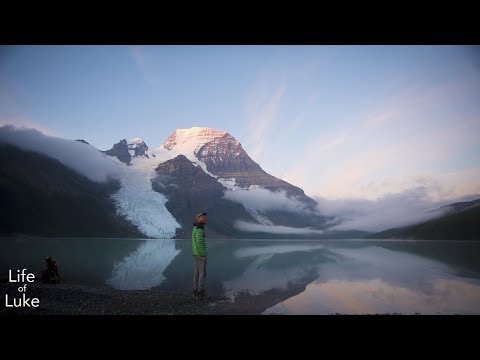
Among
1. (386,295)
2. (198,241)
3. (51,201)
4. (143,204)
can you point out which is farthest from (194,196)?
(198,241)

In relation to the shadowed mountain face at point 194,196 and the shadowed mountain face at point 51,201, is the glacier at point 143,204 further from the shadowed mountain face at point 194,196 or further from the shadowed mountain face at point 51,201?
the shadowed mountain face at point 194,196

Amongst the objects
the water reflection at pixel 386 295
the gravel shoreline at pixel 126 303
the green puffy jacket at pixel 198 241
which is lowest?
the water reflection at pixel 386 295

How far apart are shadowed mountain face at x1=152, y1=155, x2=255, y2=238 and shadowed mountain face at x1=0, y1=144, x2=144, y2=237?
16452 millimetres

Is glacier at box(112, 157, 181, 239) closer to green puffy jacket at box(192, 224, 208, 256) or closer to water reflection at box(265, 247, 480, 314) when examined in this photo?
water reflection at box(265, 247, 480, 314)

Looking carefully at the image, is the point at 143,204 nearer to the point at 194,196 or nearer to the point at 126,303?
the point at 194,196

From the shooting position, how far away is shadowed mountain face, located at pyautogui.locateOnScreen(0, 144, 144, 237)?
88.9 metres

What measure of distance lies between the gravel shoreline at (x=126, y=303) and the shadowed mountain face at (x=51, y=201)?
251 feet

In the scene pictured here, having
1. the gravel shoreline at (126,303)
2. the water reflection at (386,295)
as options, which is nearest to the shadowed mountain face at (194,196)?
the water reflection at (386,295)

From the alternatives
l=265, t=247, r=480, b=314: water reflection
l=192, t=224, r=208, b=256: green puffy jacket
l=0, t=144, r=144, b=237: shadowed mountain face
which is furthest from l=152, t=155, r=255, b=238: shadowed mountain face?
l=192, t=224, r=208, b=256: green puffy jacket

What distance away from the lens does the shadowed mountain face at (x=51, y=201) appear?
88938mm
